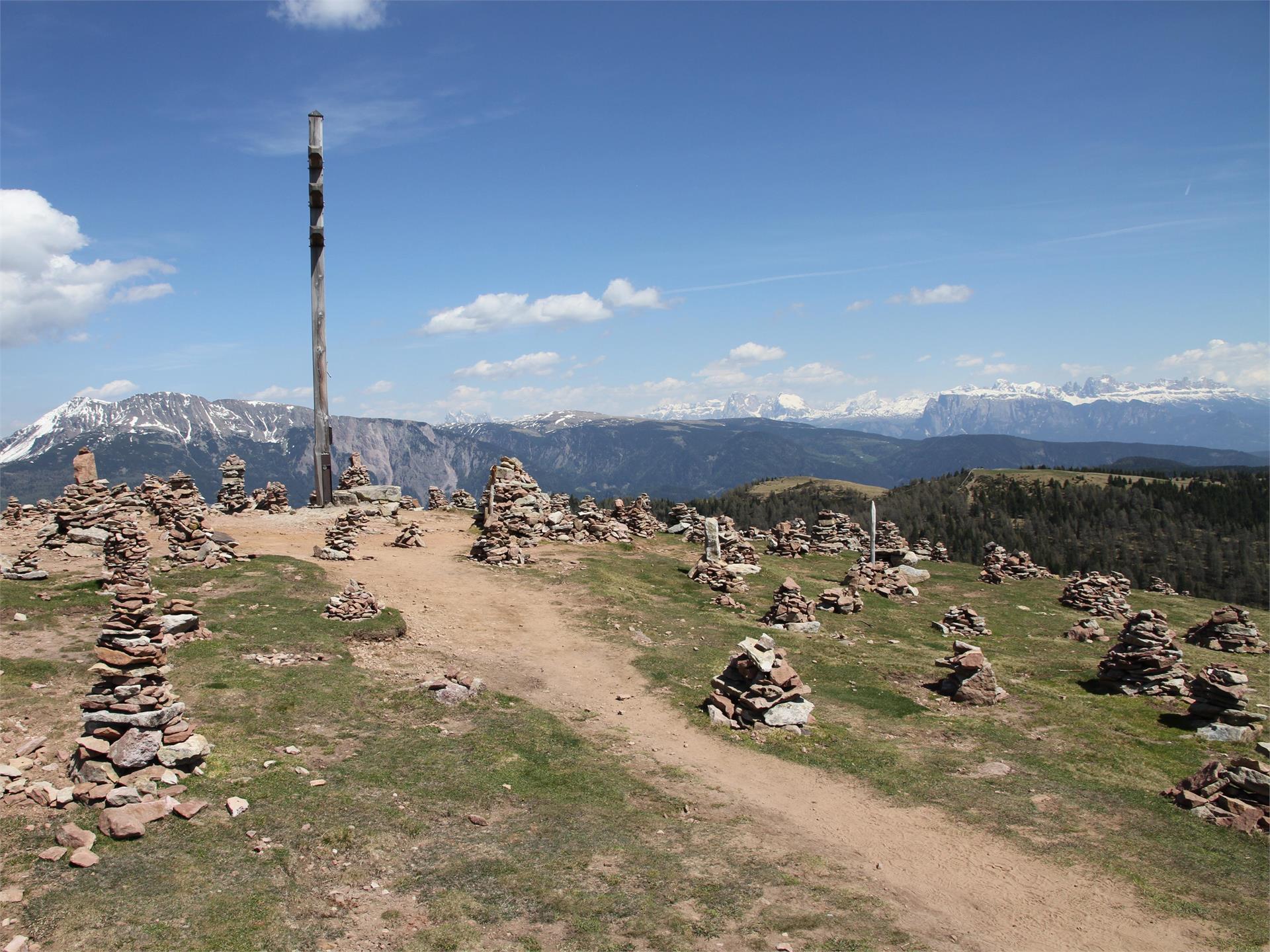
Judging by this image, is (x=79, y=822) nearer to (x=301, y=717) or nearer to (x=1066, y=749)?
(x=301, y=717)

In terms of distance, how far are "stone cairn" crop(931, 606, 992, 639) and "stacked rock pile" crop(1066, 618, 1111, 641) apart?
11.9 feet

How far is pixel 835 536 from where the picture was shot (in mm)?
63656

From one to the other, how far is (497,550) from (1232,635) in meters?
36.4

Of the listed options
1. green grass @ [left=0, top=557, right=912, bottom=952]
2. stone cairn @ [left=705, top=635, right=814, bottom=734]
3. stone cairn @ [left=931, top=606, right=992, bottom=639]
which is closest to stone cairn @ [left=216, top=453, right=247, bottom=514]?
green grass @ [left=0, top=557, right=912, bottom=952]

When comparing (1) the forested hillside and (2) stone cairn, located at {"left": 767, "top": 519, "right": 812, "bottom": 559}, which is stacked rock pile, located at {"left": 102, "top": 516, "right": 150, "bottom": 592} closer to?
(2) stone cairn, located at {"left": 767, "top": 519, "right": 812, "bottom": 559}

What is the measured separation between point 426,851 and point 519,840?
A: 5.49ft

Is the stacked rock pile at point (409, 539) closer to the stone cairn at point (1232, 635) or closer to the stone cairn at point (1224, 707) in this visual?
the stone cairn at point (1224, 707)

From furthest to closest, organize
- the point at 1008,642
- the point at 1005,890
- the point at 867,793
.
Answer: the point at 1008,642, the point at 867,793, the point at 1005,890

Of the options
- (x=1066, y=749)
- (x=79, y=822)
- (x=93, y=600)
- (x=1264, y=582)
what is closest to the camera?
(x=79, y=822)

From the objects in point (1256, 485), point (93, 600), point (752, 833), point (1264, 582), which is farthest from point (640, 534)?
point (1256, 485)

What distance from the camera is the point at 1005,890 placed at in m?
12.7

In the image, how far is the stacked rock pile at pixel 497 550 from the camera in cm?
3725

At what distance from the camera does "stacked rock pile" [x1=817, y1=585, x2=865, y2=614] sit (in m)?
35.3

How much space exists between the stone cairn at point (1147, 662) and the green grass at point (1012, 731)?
2.45 feet
